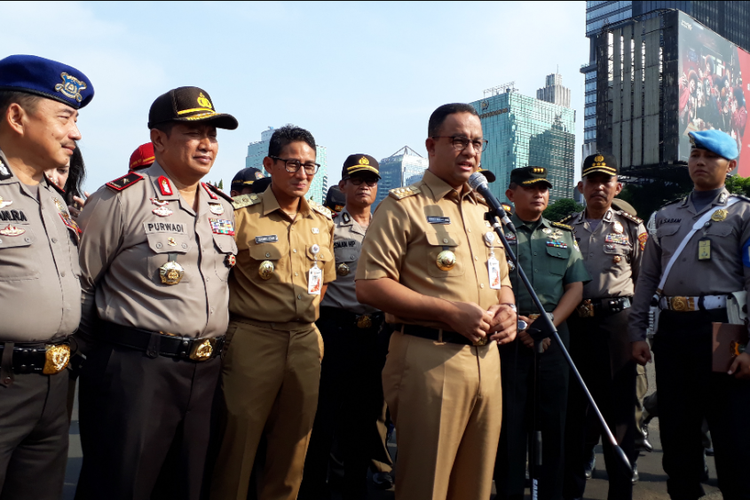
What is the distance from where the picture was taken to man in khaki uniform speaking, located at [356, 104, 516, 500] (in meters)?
2.53

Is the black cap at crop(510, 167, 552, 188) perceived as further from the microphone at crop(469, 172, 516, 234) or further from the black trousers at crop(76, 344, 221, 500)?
the black trousers at crop(76, 344, 221, 500)

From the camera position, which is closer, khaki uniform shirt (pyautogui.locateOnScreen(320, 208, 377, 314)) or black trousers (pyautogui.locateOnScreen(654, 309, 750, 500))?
black trousers (pyautogui.locateOnScreen(654, 309, 750, 500))

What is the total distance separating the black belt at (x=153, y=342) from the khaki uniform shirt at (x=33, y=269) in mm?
226

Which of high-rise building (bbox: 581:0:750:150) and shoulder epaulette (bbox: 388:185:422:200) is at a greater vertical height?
high-rise building (bbox: 581:0:750:150)

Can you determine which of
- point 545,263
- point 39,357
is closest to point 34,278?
point 39,357

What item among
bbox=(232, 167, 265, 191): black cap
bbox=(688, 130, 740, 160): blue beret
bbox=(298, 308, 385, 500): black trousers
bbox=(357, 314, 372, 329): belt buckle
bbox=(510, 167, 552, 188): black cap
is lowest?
bbox=(298, 308, 385, 500): black trousers

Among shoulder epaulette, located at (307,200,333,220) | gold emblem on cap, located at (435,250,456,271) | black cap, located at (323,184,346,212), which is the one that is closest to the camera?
gold emblem on cap, located at (435,250,456,271)

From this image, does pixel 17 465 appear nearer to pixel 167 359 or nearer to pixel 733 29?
pixel 167 359

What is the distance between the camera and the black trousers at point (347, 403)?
3885 mm

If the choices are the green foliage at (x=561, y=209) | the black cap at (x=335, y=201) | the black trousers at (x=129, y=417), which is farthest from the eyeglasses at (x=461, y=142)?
the green foliage at (x=561, y=209)

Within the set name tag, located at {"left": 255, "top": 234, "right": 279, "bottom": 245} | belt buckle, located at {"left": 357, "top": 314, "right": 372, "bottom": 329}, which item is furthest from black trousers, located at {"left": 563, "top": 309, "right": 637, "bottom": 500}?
name tag, located at {"left": 255, "top": 234, "right": 279, "bottom": 245}

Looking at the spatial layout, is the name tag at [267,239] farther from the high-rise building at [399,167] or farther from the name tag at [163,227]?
the high-rise building at [399,167]

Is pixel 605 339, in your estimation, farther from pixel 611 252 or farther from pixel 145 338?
Answer: pixel 145 338

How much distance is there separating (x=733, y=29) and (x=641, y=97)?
57.1 m
